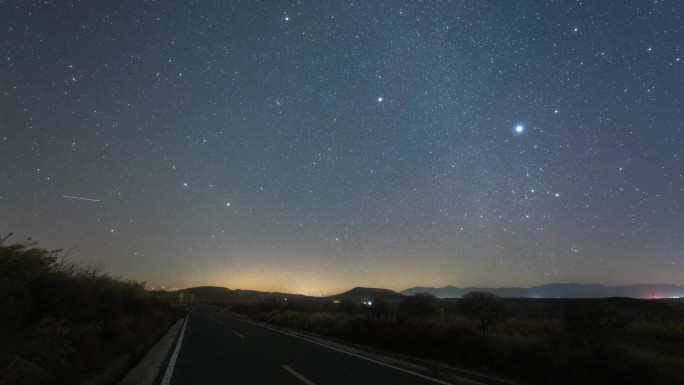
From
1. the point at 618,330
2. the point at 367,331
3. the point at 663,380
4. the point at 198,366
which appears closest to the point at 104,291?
the point at 198,366

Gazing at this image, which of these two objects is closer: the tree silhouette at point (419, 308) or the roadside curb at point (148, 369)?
the roadside curb at point (148, 369)

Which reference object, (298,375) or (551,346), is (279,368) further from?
(551,346)

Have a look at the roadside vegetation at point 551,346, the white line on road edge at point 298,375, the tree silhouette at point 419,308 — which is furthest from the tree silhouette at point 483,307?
the white line on road edge at point 298,375

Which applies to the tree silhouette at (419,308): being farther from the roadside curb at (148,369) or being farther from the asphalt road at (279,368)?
the roadside curb at (148,369)

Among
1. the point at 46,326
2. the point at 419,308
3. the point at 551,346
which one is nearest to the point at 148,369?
the point at 46,326

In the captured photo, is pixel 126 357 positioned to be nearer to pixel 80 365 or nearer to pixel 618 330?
pixel 80 365

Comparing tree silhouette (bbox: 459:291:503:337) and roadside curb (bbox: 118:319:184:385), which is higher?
tree silhouette (bbox: 459:291:503:337)

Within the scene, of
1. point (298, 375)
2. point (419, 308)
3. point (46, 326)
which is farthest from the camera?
point (419, 308)

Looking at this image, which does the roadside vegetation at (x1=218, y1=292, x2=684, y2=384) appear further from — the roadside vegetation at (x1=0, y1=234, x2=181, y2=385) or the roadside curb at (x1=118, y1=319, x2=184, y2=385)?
the roadside vegetation at (x1=0, y1=234, x2=181, y2=385)

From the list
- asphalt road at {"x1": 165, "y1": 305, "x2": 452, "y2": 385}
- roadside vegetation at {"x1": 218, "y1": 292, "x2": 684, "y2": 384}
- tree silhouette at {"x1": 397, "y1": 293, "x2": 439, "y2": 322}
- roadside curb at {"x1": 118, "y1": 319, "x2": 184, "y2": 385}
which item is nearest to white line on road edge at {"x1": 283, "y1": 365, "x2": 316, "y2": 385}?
asphalt road at {"x1": 165, "y1": 305, "x2": 452, "y2": 385}

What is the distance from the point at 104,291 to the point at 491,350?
13.1m

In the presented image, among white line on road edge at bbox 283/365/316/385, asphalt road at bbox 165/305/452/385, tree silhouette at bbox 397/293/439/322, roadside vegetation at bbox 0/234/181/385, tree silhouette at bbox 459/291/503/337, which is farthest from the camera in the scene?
tree silhouette at bbox 397/293/439/322

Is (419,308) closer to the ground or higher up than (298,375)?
higher up

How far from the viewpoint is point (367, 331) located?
17125 millimetres
